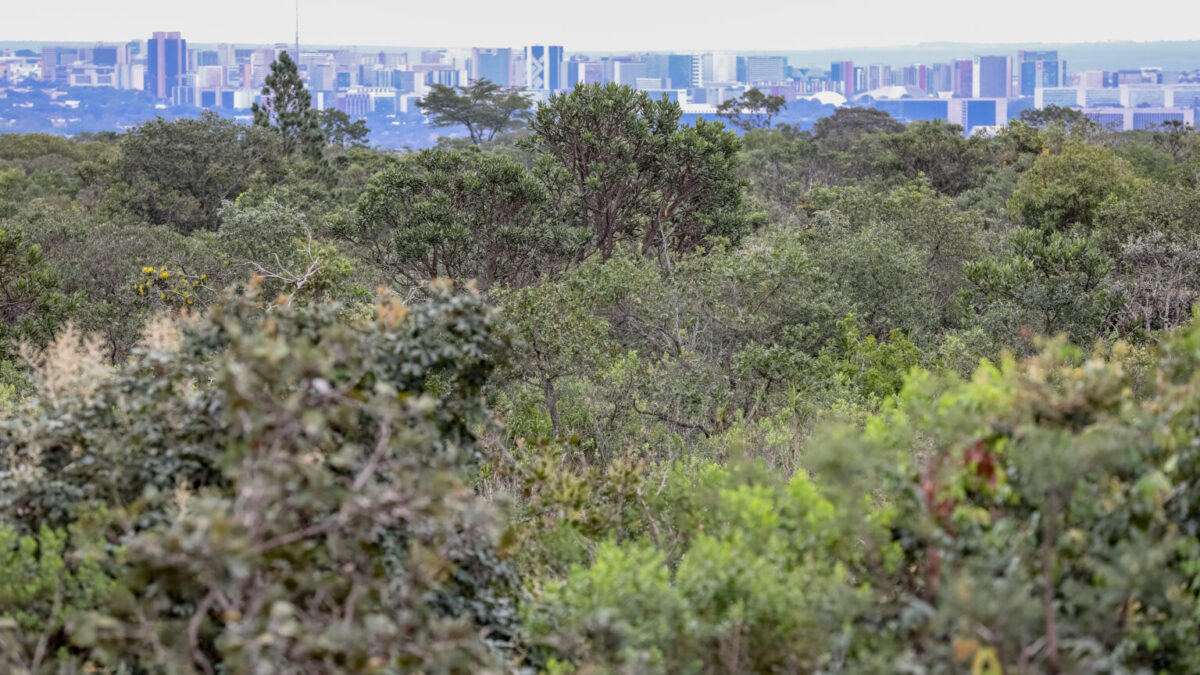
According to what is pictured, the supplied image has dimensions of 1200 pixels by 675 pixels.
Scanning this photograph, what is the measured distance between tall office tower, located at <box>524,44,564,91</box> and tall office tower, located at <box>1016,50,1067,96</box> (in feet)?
231

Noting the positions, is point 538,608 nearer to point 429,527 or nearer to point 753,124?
point 429,527

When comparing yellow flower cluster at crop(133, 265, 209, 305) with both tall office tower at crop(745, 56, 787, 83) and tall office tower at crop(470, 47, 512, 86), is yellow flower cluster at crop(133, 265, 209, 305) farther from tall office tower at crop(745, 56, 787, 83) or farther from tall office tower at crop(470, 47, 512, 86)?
tall office tower at crop(745, 56, 787, 83)

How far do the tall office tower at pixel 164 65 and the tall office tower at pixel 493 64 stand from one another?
4457 centimetres

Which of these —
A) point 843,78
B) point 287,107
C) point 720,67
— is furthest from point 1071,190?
point 843,78

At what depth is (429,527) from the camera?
3.19 m

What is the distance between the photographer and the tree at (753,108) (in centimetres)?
5353

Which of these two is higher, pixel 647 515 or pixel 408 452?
pixel 408 452

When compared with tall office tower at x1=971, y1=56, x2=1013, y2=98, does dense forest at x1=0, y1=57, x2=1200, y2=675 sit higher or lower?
lower

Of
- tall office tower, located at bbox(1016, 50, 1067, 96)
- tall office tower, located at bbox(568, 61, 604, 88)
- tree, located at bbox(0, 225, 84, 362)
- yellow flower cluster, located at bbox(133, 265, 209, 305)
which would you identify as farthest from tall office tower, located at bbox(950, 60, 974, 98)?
tree, located at bbox(0, 225, 84, 362)

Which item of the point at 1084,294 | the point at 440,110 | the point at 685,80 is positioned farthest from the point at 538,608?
the point at 685,80

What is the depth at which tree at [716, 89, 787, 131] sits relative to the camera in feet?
176

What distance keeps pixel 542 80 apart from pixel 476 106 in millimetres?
95205

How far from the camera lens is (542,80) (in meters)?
153

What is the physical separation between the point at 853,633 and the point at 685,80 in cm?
15501
